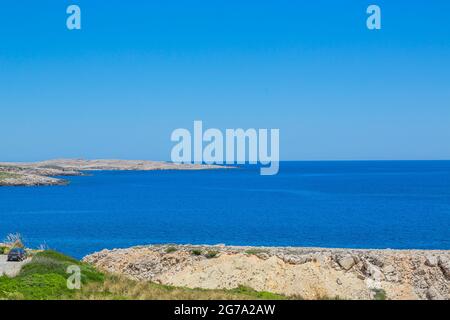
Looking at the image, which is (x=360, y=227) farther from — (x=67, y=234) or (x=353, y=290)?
(x=353, y=290)

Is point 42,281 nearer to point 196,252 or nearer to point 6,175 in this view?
point 196,252

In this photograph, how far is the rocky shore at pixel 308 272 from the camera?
3039cm

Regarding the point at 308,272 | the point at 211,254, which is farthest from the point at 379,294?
the point at 211,254

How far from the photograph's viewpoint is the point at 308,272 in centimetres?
3200

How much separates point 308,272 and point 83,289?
14.8m

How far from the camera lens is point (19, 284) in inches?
845

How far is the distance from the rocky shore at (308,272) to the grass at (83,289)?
22.3ft

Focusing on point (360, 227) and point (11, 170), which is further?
point (11, 170)

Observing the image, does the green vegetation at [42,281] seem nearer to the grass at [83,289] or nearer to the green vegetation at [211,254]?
the grass at [83,289]

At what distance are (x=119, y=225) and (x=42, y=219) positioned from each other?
43.6ft
